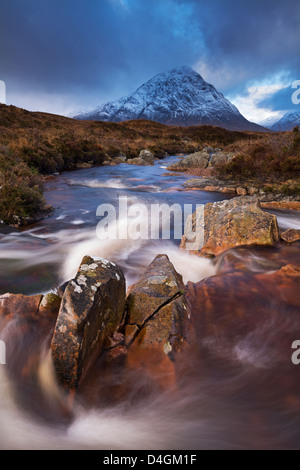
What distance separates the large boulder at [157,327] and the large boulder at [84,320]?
0.26 metres

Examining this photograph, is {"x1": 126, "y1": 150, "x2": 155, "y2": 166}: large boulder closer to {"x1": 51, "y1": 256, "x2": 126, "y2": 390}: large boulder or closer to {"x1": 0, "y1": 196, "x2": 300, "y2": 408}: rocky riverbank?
{"x1": 0, "y1": 196, "x2": 300, "y2": 408}: rocky riverbank

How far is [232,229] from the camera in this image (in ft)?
16.9

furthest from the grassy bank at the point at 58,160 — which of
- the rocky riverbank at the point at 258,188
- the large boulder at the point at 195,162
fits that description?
the large boulder at the point at 195,162

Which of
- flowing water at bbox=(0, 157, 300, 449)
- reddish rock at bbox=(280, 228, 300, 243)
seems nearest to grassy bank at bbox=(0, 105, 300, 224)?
flowing water at bbox=(0, 157, 300, 449)

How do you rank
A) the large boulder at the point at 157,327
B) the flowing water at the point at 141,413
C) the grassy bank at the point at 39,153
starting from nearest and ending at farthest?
1. the flowing water at the point at 141,413
2. the large boulder at the point at 157,327
3. the grassy bank at the point at 39,153

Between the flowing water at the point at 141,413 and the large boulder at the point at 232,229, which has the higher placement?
the large boulder at the point at 232,229

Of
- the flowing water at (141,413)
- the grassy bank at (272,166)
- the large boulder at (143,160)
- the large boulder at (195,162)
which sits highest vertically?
the large boulder at (143,160)

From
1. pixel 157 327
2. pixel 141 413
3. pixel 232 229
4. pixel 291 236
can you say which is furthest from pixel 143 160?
pixel 141 413

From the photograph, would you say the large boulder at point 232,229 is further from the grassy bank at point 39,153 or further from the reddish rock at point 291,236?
the grassy bank at point 39,153

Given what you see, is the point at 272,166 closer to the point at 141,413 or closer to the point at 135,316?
the point at 135,316

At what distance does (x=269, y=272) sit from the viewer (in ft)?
12.9

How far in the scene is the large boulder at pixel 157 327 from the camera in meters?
2.58
